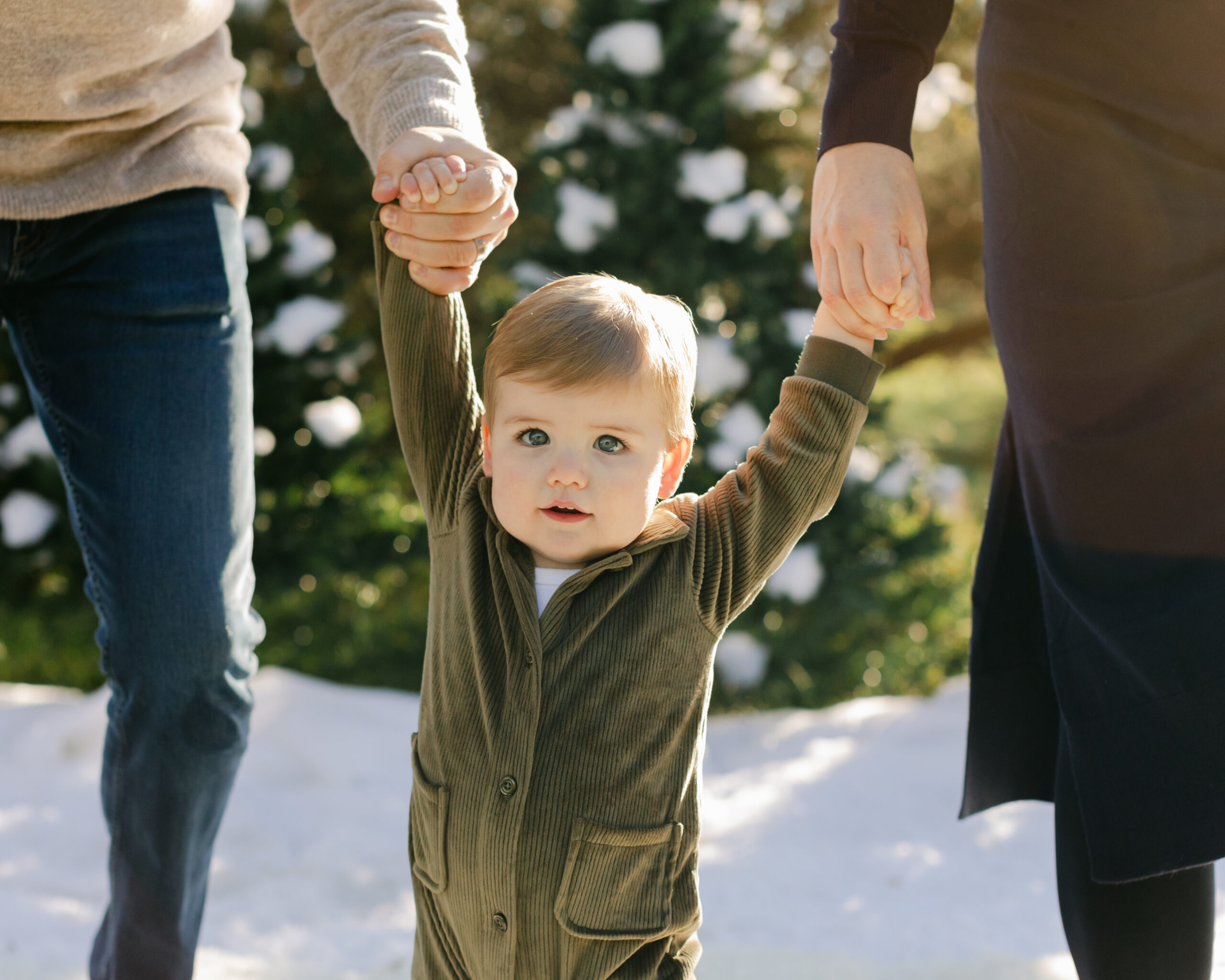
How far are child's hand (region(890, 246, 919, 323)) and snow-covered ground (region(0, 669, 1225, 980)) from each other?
4.07ft

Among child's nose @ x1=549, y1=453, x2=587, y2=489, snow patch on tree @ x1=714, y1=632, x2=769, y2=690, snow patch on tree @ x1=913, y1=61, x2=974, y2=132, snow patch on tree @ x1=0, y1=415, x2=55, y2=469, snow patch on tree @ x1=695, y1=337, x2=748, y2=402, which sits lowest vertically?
snow patch on tree @ x1=714, y1=632, x2=769, y2=690

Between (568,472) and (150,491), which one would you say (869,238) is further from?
(150,491)

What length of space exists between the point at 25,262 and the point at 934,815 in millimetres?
2119

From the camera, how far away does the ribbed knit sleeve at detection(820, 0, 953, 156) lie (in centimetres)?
136

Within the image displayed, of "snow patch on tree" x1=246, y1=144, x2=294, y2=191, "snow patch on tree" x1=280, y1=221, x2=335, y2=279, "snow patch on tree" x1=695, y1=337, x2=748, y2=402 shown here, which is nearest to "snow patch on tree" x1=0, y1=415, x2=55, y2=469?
"snow patch on tree" x1=280, y1=221, x2=335, y2=279

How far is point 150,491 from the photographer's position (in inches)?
55.9

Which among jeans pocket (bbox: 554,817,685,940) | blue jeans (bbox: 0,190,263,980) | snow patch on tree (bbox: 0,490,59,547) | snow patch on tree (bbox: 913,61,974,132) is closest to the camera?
jeans pocket (bbox: 554,817,685,940)

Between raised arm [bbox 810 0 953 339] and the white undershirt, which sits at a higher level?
raised arm [bbox 810 0 953 339]

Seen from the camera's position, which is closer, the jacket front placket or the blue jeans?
the jacket front placket

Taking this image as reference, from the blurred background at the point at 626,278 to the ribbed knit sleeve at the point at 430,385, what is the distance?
1.95 meters

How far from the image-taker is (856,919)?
86.6 inches

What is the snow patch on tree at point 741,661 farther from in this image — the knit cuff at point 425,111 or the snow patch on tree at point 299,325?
the knit cuff at point 425,111

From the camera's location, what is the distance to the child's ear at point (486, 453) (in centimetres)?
129

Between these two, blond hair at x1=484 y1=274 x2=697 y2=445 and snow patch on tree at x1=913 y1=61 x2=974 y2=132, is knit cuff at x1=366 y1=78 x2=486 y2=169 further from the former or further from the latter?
snow patch on tree at x1=913 y1=61 x2=974 y2=132
